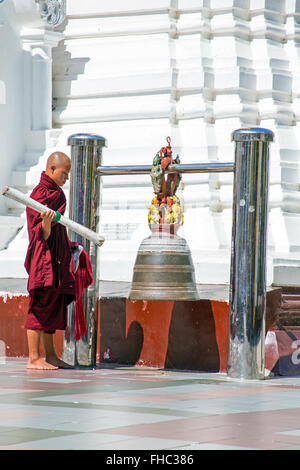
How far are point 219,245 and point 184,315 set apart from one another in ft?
6.72

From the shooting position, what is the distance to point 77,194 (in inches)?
291

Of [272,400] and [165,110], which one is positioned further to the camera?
[165,110]

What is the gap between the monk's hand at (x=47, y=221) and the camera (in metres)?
6.67

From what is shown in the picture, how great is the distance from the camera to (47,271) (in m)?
6.87

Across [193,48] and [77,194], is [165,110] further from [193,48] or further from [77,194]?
[77,194]

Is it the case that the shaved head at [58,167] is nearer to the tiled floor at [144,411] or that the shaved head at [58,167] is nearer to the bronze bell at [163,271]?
the bronze bell at [163,271]

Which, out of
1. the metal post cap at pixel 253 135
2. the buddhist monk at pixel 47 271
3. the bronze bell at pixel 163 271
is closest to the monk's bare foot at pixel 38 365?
the buddhist monk at pixel 47 271

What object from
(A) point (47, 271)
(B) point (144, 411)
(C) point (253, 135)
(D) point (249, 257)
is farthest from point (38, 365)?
(B) point (144, 411)

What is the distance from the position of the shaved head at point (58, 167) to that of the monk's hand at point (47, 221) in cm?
46

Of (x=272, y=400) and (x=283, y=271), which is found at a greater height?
(x=283, y=271)

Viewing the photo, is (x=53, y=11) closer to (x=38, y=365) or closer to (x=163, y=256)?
(x=163, y=256)

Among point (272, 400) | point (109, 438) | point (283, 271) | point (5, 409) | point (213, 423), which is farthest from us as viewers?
A: point (283, 271)

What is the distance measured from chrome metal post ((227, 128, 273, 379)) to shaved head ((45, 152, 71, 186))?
3.81ft

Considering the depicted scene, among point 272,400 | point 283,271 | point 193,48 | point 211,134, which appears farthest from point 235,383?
point 193,48
